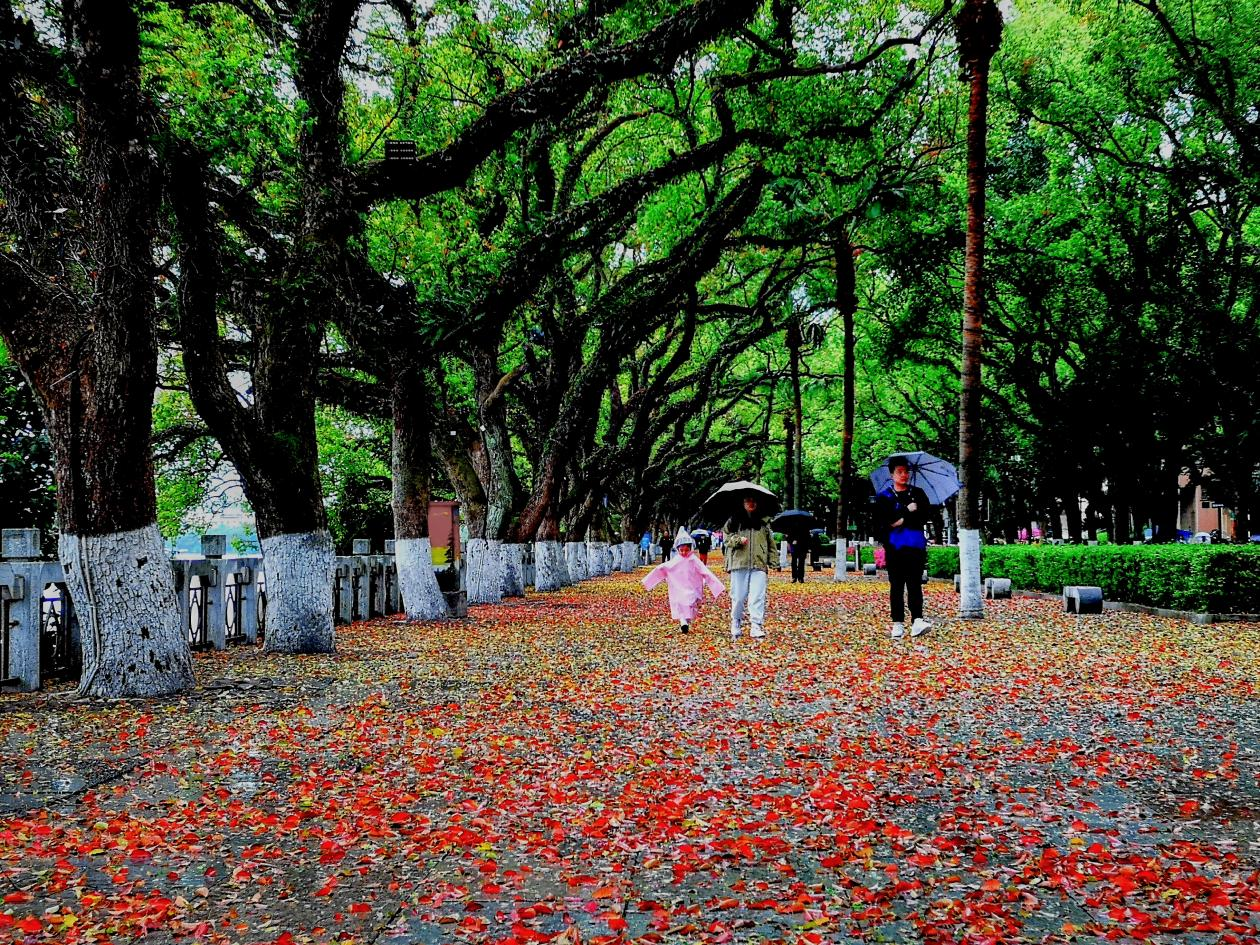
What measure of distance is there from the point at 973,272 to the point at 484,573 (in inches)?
463

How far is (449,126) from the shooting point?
53.4 feet

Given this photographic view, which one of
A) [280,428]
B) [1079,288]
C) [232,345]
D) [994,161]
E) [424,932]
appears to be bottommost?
[424,932]

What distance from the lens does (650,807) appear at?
5648 mm

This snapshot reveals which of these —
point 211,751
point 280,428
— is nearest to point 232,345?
point 280,428

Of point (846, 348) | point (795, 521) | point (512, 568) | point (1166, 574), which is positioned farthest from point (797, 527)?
point (1166, 574)

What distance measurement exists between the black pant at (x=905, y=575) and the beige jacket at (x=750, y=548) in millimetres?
1673

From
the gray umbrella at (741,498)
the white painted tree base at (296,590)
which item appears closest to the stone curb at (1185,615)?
the gray umbrella at (741,498)

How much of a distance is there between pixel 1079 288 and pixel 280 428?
59.6 feet

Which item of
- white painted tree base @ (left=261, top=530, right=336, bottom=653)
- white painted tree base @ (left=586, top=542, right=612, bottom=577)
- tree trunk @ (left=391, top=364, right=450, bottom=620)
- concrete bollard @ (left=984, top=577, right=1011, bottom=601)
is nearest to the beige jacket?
tree trunk @ (left=391, top=364, right=450, bottom=620)

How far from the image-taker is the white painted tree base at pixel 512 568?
79.2ft

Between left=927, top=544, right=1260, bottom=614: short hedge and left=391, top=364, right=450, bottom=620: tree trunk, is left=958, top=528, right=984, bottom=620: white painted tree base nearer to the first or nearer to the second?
left=927, top=544, right=1260, bottom=614: short hedge

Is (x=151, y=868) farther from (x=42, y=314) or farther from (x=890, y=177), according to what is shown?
(x=890, y=177)

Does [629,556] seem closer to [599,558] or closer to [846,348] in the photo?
[599,558]

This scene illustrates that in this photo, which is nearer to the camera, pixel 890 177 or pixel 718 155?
pixel 718 155
